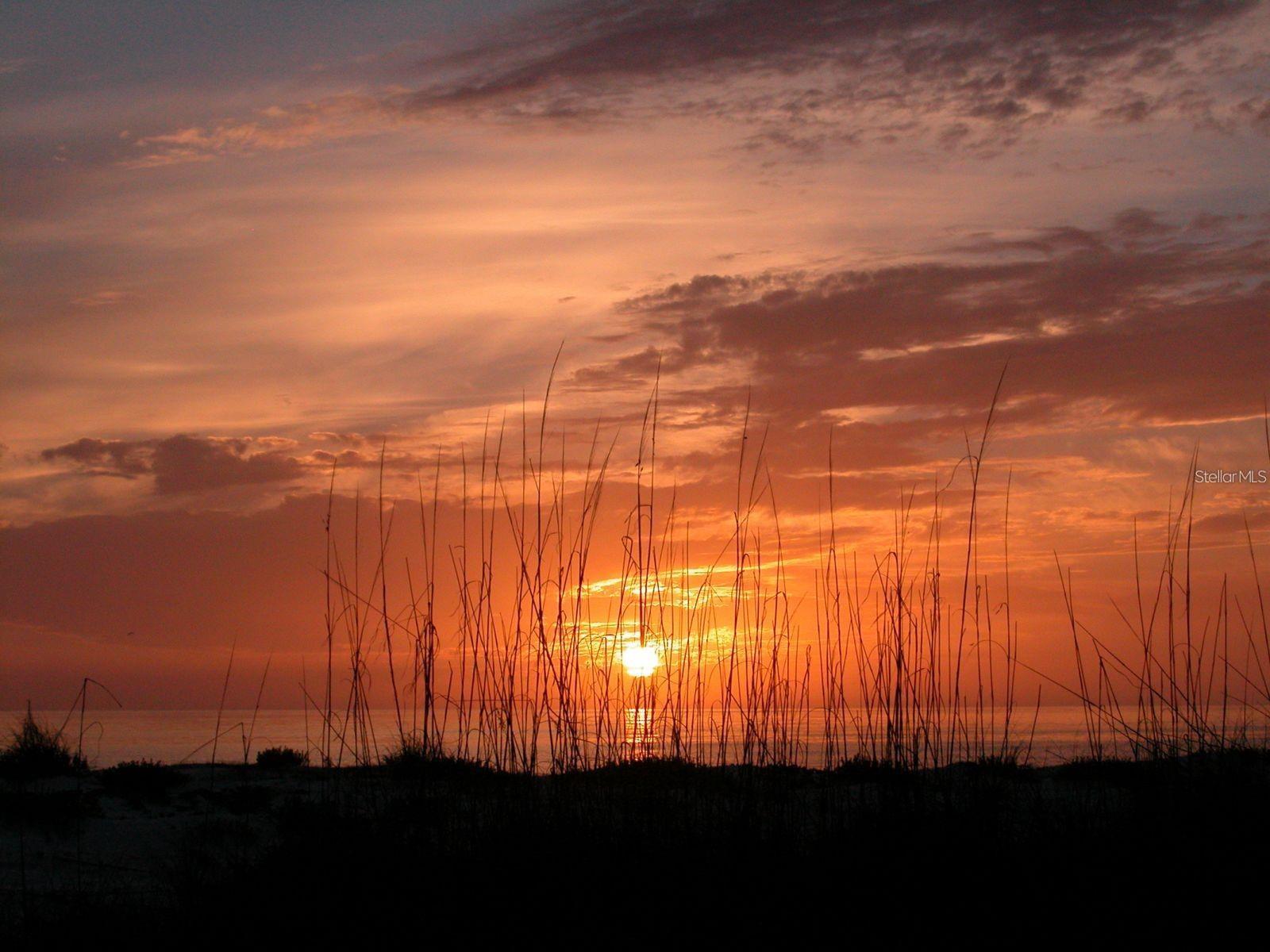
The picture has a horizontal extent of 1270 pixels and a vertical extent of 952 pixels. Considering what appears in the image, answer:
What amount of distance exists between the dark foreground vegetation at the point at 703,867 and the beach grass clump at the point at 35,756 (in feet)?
9.48

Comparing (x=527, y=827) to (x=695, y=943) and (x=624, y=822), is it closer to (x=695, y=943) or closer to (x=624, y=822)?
(x=624, y=822)

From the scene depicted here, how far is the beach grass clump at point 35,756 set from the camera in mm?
7418

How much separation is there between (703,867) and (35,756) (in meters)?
6.62

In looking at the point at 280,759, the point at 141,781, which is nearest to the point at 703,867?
the point at 141,781

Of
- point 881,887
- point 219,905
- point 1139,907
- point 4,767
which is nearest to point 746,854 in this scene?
point 881,887

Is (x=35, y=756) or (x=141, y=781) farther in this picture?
(x=35, y=756)

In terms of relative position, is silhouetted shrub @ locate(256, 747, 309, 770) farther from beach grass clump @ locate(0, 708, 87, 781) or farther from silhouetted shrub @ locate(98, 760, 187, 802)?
silhouetted shrub @ locate(98, 760, 187, 802)

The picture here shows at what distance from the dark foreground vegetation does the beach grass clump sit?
2.89 meters

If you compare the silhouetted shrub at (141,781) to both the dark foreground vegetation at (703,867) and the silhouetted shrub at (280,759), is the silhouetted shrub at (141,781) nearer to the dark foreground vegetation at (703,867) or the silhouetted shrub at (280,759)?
the dark foreground vegetation at (703,867)

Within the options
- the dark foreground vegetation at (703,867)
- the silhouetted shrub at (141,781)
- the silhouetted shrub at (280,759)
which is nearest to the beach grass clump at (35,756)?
the silhouetted shrub at (141,781)

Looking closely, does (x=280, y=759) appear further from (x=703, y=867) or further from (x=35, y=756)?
(x=703, y=867)

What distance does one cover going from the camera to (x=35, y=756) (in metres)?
7.79

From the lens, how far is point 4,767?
7398 mm

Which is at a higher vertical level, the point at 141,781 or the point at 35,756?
the point at 35,756
